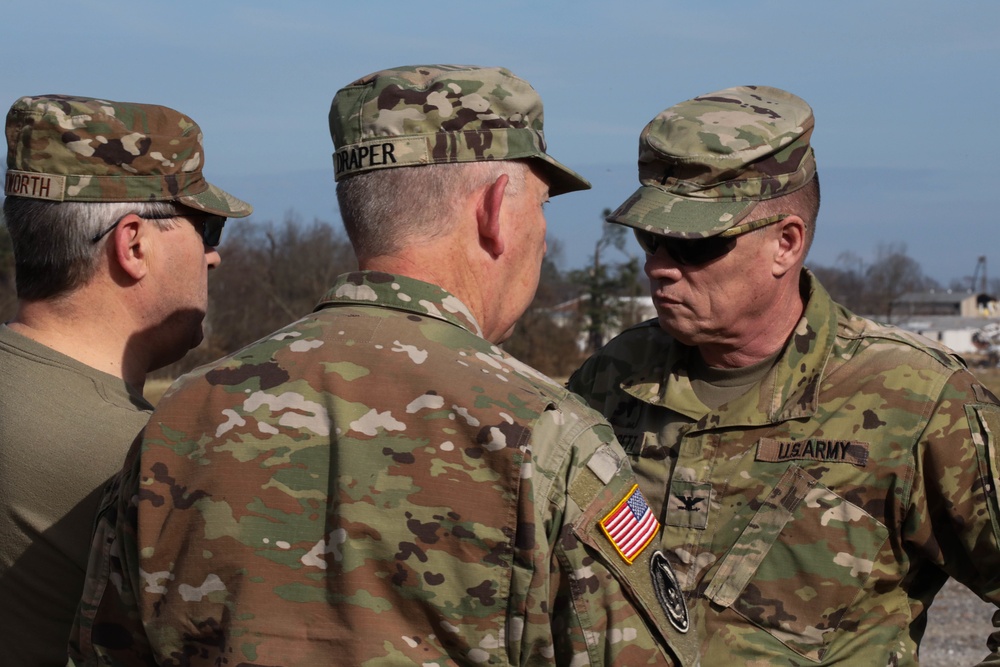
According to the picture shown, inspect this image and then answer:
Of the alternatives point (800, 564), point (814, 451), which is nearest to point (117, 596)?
→ point (800, 564)

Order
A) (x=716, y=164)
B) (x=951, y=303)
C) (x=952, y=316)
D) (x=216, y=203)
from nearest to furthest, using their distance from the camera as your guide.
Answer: (x=216, y=203) → (x=716, y=164) → (x=952, y=316) → (x=951, y=303)

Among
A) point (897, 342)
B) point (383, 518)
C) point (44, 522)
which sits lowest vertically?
point (44, 522)

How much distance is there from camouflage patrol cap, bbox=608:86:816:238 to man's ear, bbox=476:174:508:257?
43.3 inches

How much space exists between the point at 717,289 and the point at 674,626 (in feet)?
5.24

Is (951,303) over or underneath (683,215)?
underneath

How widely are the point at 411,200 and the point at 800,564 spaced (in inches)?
70.4

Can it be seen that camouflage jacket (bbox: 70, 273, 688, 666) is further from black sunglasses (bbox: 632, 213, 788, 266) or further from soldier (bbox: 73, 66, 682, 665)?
black sunglasses (bbox: 632, 213, 788, 266)

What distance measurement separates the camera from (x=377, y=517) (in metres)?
2.13

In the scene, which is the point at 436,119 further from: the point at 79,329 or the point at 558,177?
the point at 79,329

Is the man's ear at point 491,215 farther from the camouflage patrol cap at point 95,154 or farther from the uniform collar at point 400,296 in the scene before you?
the camouflage patrol cap at point 95,154

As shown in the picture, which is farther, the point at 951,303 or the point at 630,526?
the point at 951,303

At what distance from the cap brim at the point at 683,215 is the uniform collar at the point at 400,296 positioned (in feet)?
3.89

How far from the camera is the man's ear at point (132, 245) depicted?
3.17m

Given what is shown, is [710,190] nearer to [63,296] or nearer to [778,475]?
[778,475]
